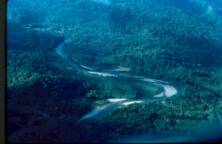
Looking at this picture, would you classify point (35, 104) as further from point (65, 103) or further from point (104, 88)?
point (104, 88)

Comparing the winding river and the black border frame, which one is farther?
the winding river

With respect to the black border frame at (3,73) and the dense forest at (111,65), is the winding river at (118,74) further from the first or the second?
the black border frame at (3,73)

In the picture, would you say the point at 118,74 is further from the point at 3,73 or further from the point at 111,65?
the point at 3,73

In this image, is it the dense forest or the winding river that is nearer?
the dense forest

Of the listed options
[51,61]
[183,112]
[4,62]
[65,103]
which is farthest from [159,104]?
[4,62]

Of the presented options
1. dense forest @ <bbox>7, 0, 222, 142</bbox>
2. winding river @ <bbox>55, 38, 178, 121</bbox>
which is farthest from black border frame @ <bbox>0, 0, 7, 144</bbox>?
winding river @ <bbox>55, 38, 178, 121</bbox>

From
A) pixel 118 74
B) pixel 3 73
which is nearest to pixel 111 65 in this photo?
pixel 118 74

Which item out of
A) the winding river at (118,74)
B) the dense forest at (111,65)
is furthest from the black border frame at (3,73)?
the winding river at (118,74)

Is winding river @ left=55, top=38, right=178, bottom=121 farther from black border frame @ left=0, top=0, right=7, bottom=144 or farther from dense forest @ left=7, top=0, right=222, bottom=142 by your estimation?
black border frame @ left=0, top=0, right=7, bottom=144
